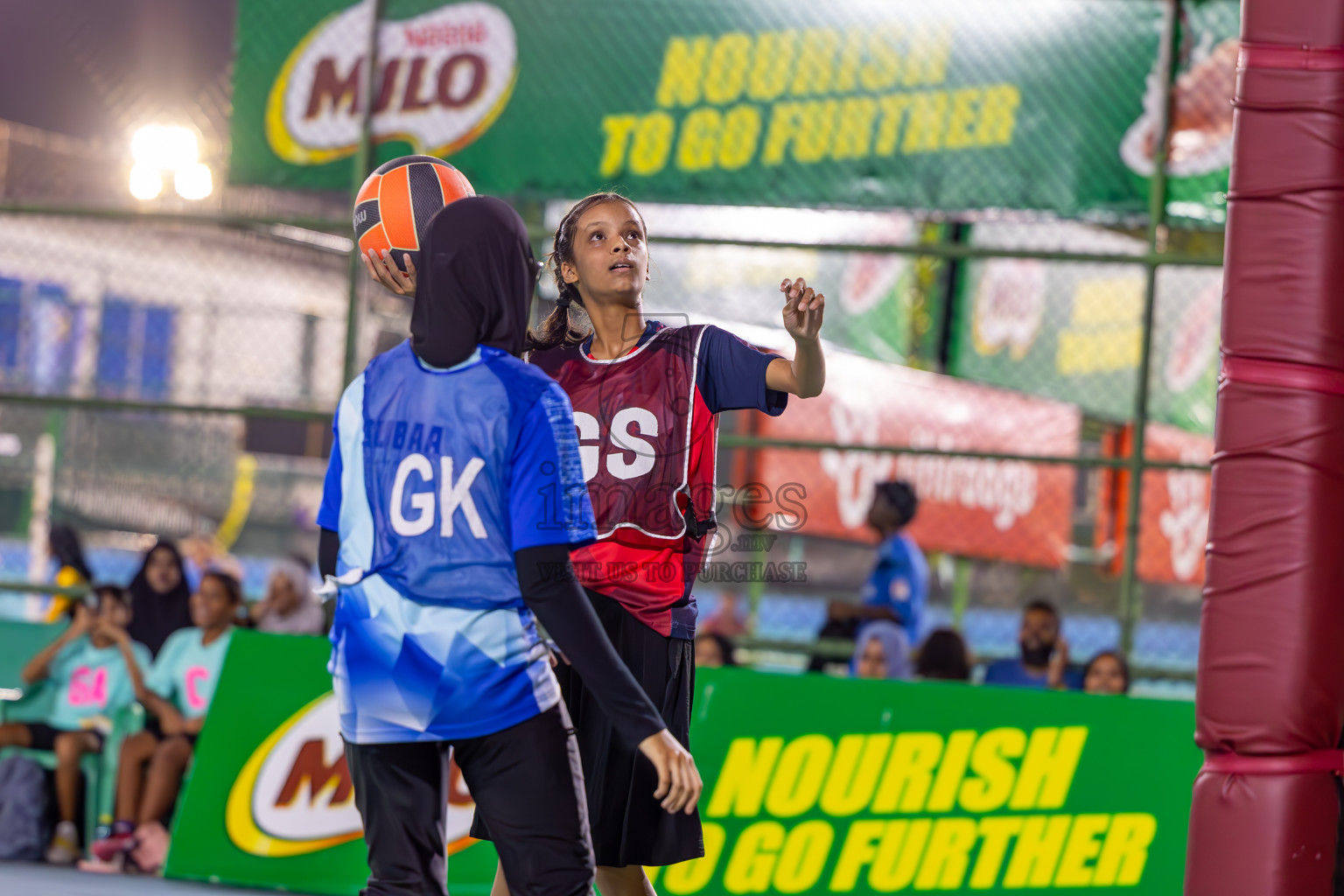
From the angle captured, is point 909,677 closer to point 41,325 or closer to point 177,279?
point 41,325

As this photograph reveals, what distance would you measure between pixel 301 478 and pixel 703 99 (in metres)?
14.0

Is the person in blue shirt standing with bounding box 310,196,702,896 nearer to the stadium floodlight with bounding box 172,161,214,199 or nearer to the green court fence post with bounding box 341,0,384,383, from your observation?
the green court fence post with bounding box 341,0,384,383

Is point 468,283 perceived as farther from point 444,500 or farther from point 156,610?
point 156,610

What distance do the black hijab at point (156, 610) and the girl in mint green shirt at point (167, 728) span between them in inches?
11.6

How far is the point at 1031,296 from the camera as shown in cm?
1288

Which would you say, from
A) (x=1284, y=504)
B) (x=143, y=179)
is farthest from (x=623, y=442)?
(x=143, y=179)

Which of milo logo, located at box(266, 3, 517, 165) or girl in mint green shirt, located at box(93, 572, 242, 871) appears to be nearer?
girl in mint green shirt, located at box(93, 572, 242, 871)

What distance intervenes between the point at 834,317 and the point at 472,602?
969cm

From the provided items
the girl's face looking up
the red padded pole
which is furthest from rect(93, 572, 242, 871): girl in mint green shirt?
the red padded pole

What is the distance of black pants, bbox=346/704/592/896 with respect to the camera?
2.58 meters

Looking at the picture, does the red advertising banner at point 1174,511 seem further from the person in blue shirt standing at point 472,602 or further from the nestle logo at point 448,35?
the person in blue shirt standing at point 472,602

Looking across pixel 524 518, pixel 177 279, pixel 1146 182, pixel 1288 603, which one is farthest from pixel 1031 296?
pixel 177 279

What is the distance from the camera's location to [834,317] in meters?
12.0

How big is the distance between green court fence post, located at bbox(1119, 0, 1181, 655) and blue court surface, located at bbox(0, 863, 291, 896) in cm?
391
